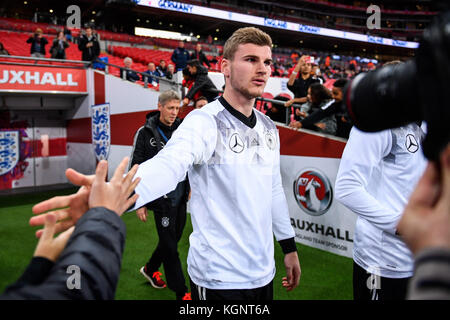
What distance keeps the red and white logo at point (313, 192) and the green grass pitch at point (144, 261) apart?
55 centimetres

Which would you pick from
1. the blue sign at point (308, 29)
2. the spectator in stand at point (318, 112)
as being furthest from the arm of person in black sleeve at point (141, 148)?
the blue sign at point (308, 29)

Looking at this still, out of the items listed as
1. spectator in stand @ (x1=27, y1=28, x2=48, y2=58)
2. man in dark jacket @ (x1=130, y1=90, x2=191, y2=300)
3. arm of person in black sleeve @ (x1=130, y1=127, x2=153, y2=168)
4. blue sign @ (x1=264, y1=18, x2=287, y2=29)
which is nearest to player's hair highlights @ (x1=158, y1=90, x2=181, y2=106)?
man in dark jacket @ (x1=130, y1=90, x2=191, y2=300)

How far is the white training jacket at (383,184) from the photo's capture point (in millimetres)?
1702

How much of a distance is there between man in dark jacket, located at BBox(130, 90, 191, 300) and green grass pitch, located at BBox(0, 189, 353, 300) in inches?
9.0

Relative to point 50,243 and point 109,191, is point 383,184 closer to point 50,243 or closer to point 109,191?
point 109,191

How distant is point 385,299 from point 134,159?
2.25 m

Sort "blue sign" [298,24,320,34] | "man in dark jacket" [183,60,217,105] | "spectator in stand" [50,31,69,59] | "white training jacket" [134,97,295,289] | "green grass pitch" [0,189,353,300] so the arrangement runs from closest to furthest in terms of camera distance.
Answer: "white training jacket" [134,97,295,289]
"green grass pitch" [0,189,353,300]
"man in dark jacket" [183,60,217,105]
"spectator in stand" [50,31,69,59]
"blue sign" [298,24,320,34]

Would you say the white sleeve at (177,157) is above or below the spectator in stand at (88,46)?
below

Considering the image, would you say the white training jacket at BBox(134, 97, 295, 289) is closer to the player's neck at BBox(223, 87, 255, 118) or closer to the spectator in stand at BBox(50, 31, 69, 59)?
the player's neck at BBox(223, 87, 255, 118)

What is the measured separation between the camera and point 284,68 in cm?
2003

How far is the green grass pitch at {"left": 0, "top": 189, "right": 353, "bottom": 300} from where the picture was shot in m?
3.26
